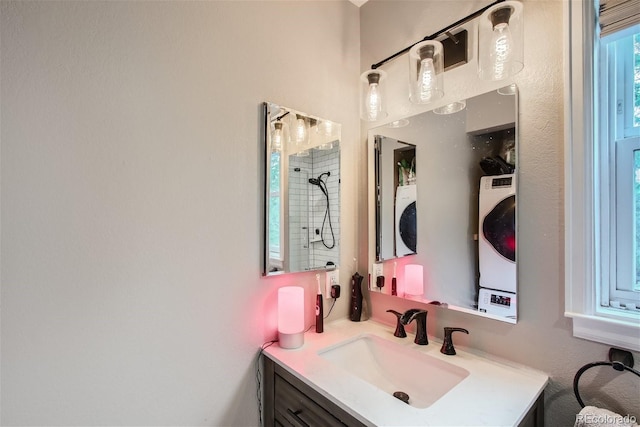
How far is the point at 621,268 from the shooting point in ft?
3.24

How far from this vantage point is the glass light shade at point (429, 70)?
1.25m

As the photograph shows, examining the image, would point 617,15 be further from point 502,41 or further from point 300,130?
point 300,130

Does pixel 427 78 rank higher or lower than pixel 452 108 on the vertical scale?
higher

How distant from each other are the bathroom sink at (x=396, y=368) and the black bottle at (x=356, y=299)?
0.62ft

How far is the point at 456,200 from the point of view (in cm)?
130

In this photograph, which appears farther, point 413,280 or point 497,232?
point 413,280

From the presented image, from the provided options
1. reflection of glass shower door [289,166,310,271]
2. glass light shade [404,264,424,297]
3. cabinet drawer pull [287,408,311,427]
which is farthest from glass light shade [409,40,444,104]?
cabinet drawer pull [287,408,311,427]

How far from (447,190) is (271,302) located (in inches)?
37.6

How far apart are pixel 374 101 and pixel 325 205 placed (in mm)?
573

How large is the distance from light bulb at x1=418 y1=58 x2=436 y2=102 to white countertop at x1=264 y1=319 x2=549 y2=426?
1.10 m

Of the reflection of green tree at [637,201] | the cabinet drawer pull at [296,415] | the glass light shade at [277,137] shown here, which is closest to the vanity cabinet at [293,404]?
the cabinet drawer pull at [296,415]

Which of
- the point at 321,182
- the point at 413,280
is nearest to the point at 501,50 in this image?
the point at 321,182

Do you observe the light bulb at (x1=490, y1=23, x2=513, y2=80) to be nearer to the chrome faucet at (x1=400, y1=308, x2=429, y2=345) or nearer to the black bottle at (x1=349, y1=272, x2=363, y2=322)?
the chrome faucet at (x1=400, y1=308, x2=429, y2=345)

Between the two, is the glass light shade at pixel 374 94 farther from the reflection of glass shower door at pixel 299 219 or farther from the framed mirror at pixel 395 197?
the reflection of glass shower door at pixel 299 219
